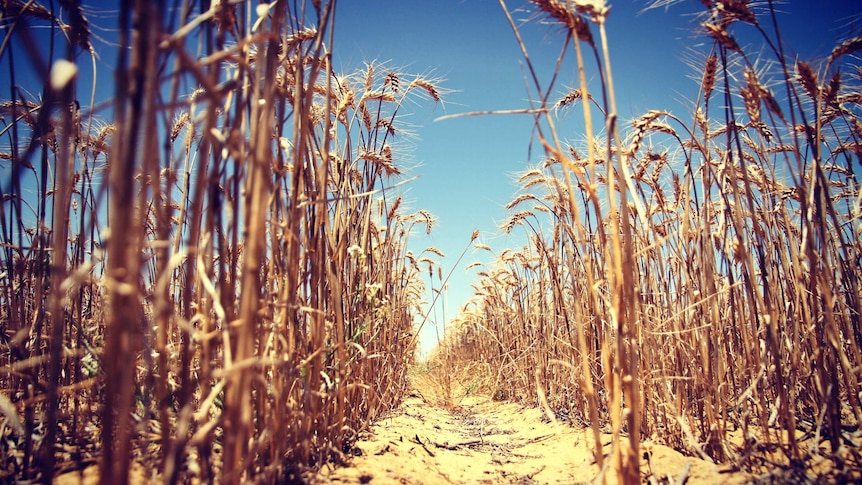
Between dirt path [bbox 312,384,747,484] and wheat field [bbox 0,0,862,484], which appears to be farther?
dirt path [bbox 312,384,747,484]

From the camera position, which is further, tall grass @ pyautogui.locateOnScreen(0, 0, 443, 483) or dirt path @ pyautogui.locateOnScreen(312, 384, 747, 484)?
dirt path @ pyautogui.locateOnScreen(312, 384, 747, 484)

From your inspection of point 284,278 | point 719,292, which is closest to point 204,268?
point 284,278

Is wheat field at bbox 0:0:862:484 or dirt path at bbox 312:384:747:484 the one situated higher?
wheat field at bbox 0:0:862:484

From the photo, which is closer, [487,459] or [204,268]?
[204,268]

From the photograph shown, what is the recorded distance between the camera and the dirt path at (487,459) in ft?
5.25

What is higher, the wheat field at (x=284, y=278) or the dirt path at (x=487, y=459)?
the wheat field at (x=284, y=278)

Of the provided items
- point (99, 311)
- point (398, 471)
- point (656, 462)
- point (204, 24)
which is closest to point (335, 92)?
point (204, 24)

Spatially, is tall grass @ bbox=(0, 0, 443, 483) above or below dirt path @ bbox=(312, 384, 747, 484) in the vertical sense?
above

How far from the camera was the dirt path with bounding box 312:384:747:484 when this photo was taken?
160 cm

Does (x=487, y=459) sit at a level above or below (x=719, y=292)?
below

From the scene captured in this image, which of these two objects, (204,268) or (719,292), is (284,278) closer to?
(204,268)

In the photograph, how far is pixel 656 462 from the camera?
5.83 feet

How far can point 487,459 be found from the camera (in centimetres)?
232

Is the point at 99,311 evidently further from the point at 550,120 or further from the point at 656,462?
the point at 656,462
